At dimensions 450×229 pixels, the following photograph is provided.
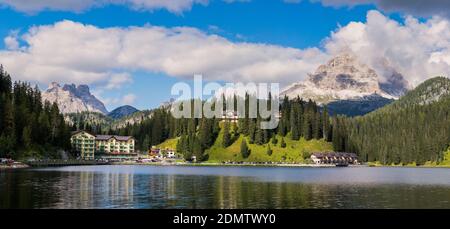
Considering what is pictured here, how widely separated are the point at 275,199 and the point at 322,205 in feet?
32.9

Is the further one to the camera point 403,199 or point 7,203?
point 403,199

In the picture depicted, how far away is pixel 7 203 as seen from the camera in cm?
6844
